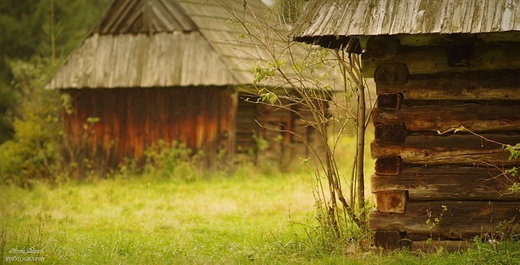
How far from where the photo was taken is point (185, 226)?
9352mm

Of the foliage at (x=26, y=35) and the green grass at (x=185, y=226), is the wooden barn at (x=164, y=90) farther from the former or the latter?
the foliage at (x=26, y=35)

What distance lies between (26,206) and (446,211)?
7438 mm

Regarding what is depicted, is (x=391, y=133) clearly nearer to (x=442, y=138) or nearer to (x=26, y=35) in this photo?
(x=442, y=138)

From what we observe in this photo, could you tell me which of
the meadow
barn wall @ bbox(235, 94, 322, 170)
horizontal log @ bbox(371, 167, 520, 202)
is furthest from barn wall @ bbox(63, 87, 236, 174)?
horizontal log @ bbox(371, 167, 520, 202)

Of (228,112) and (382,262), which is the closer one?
(382,262)

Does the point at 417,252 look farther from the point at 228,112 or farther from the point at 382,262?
the point at 228,112

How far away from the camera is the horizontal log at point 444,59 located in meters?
6.41

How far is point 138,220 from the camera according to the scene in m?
9.95

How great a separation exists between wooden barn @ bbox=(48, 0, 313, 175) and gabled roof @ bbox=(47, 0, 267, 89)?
2 centimetres

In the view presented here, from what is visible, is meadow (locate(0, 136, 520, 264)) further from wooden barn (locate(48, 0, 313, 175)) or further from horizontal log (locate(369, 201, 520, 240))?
wooden barn (locate(48, 0, 313, 175))

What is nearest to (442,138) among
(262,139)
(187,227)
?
(187,227)

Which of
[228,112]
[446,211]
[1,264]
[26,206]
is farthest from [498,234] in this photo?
[228,112]

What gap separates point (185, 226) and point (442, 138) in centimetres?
399

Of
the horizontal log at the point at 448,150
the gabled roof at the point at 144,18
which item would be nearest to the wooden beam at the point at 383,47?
the horizontal log at the point at 448,150
